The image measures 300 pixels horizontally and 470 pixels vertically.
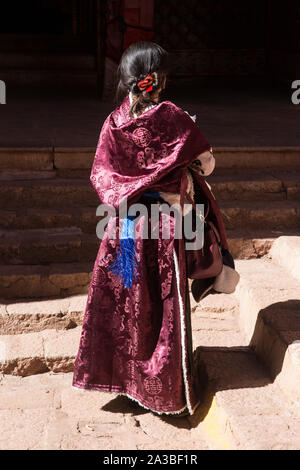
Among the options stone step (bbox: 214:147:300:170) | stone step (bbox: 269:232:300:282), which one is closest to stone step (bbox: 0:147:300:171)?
stone step (bbox: 214:147:300:170)

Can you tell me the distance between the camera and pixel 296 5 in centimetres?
939

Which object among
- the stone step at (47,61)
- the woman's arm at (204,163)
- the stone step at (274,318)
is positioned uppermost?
the woman's arm at (204,163)

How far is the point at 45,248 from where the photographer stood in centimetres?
465

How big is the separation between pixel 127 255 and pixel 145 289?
18cm

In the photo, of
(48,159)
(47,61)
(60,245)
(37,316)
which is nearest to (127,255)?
(37,316)

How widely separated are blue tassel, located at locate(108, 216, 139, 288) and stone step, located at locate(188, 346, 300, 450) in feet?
2.19

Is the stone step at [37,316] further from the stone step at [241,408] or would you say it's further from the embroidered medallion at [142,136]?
the embroidered medallion at [142,136]

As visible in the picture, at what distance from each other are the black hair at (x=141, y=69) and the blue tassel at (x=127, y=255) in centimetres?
51

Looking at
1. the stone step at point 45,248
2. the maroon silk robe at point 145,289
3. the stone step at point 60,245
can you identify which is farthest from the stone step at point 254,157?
the maroon silk robe at point 145,289

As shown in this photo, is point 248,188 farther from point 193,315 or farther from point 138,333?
point 138,333

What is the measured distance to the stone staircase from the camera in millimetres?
3209

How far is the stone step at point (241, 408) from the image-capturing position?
2883mm
